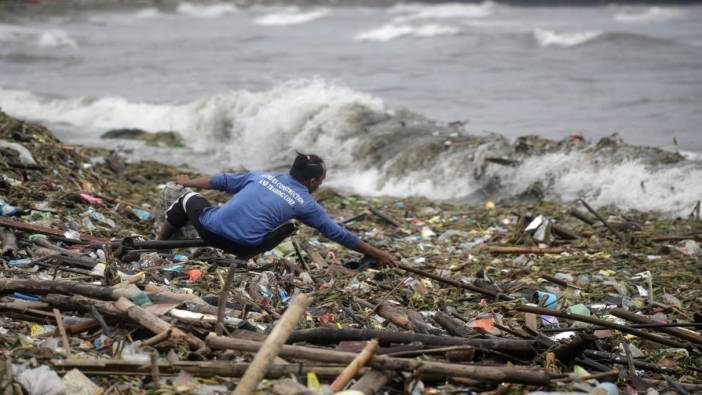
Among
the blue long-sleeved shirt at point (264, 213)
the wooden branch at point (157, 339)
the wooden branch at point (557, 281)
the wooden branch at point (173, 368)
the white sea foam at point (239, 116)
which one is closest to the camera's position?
the wooden branch at point (173, 368)

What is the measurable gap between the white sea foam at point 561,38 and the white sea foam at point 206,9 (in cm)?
2954

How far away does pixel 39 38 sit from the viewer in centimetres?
3625

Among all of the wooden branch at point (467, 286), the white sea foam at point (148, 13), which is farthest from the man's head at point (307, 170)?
the white sea foam at point (148, 13)

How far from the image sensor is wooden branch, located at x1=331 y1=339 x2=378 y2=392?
4051 mm

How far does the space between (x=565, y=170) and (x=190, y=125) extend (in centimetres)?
938

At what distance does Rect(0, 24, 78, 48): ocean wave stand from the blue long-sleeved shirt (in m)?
31.3

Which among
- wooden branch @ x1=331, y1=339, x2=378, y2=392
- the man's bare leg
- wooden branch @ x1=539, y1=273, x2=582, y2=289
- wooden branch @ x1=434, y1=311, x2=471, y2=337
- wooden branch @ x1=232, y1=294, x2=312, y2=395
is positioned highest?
wooden branch @ x1=232, y1=294, x2=312, y2=395

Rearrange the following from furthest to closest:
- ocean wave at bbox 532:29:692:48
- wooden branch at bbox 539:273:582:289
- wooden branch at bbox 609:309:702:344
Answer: ocean wave at bbox 532:29:692:48 → wooden branch at bbox 539:273:582:289 → wooden branch at bbox 609:309:702:344

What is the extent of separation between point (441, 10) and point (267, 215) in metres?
50.9

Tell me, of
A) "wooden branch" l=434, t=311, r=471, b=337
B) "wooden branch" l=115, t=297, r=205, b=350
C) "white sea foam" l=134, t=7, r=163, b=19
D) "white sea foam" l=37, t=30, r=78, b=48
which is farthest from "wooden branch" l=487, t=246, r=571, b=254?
"white sea foam" l=134, t=7, r=163, b=19

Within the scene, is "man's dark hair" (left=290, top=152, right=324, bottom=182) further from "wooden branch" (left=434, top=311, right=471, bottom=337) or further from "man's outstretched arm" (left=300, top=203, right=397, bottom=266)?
"wooden branch" (left=434, top=311, right=471, bottom=337)

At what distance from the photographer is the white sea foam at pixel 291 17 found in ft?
159

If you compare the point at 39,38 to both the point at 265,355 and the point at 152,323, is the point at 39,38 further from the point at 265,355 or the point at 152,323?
the point at 265,355

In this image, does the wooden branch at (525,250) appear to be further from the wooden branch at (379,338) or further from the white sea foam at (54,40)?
the white sea foam at (54,40)
